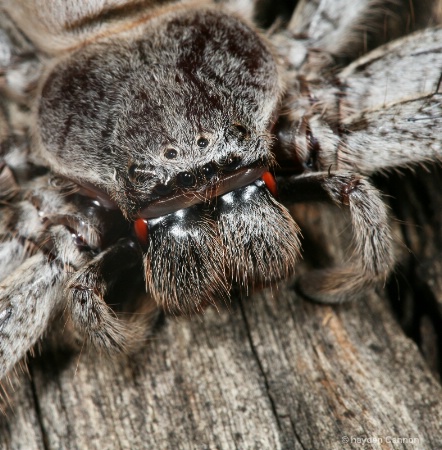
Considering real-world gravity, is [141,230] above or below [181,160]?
below

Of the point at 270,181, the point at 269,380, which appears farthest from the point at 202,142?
the point at 269,380

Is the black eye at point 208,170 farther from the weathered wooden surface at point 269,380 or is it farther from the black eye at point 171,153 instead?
the weathered wooden surface at point 269,380

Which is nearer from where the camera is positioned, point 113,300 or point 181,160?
point 181,160

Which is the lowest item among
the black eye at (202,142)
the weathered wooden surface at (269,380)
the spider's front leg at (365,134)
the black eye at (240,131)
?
the weathered wooden surface at (269,380)

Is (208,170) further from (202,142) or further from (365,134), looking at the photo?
(365,134)

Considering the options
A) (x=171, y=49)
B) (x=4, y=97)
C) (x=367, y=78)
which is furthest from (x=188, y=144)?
(x=4, y=97)

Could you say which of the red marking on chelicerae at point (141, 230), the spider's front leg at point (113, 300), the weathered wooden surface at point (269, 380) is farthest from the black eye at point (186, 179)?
the weathered wooden surface at point (269, 380)

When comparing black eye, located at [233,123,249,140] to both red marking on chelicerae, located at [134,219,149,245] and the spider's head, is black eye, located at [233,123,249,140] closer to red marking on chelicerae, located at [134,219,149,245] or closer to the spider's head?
the spider's head
